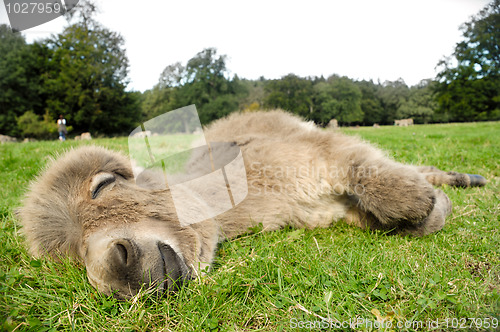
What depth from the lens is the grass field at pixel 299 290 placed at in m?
1.43

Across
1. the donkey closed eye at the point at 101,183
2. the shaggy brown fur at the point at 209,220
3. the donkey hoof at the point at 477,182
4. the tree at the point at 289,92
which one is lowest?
the donkey hoof at the point at 477,182

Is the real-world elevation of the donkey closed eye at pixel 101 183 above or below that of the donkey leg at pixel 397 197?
above

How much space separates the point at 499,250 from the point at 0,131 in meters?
39.4

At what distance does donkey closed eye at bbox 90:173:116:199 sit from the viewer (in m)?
1.95

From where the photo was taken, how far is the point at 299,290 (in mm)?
1664

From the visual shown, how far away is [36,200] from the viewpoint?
2043 mm

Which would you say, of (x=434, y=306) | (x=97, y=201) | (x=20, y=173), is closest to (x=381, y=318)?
(x=434, y=306)

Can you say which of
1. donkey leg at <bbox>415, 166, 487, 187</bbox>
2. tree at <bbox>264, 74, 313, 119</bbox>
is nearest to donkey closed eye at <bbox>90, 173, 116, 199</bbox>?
donkey leg at <bbox>415, 166, 487, 187</bbox>

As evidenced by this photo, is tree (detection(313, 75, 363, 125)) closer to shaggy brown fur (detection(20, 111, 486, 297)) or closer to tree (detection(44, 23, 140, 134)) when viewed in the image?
shaggy brown fur (detection(20, 111, 486, 297))

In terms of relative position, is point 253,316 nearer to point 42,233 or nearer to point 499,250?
point 42,233

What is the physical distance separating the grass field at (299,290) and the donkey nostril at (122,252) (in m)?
0.22

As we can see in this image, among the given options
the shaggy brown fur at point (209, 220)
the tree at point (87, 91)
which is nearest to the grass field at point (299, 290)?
the shaggy brown fur at point (209, 220)

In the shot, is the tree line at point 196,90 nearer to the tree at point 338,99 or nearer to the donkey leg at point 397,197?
the tree at point 338,99

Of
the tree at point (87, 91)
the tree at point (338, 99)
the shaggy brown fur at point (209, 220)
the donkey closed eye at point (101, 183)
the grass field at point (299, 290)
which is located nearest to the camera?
the grass field at point (299, 290)
